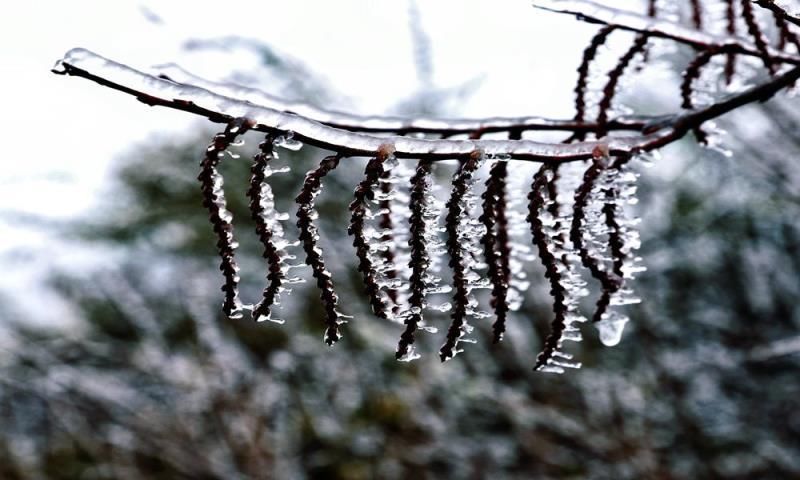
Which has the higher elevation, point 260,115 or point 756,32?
point 756,32

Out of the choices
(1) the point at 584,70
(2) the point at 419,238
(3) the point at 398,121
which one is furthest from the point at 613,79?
(2) the point at 419,238

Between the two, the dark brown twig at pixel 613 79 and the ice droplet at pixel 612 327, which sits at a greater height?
the dark brown twig at pixel 613 79

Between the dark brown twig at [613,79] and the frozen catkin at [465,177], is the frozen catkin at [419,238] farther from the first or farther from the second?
the dark brown twig at [613,79]

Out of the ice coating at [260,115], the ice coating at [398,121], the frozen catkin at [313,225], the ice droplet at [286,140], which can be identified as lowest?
the frozen catkin at [313,225]

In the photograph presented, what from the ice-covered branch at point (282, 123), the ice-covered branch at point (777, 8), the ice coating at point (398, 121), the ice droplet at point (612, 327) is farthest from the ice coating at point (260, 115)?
the ice droplet at point (612, 327)

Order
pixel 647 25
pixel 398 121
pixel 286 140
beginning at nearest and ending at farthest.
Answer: pixel 286 140 → pixel 647 25 → pixel 398 121

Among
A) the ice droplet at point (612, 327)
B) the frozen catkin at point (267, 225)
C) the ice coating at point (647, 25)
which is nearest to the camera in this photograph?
the frozen catkin at point (267, 225)

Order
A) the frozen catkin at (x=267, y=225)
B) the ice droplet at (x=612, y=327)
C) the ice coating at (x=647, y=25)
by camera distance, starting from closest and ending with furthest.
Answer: the frozen catkin at (x=267, y=225) → the ice coating at (x=647, y=25) → the ice droplet at (x=612, y=327)

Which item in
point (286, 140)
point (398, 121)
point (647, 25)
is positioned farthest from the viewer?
point (398, 121)

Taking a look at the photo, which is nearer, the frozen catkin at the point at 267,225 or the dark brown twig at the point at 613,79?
the frozen catkin at the point at 267,225

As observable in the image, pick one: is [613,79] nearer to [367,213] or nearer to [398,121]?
[398,121]
